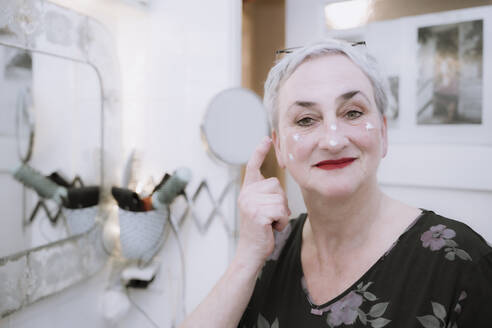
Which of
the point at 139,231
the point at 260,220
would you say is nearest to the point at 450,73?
the point at 260,220

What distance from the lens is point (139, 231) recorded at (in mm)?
1213

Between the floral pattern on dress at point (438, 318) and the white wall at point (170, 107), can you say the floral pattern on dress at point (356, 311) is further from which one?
the white wall at point (170, 107)

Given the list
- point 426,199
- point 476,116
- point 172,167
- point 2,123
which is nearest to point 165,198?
point 172,167

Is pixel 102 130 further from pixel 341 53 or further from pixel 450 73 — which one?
pixel 450 73

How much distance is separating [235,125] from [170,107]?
1.09 ft

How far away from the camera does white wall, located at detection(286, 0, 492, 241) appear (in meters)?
0.95

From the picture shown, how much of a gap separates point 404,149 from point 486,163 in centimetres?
20

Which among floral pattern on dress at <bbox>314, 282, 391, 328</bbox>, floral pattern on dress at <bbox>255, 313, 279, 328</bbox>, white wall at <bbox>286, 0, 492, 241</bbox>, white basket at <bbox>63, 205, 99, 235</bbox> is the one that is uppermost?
white wall at <bbox>286, 0, 492, 241</bbox>

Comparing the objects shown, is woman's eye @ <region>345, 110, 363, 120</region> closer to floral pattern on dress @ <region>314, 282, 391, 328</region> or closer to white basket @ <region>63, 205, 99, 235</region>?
floral pattern on dress @ <region>314, 282, 391, 328</region>

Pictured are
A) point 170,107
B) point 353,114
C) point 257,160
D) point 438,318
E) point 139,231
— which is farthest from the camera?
point 170,107

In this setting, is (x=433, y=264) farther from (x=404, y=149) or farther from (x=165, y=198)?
(x=165, y=198)

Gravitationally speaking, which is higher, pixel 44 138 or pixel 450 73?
pixel 450 73

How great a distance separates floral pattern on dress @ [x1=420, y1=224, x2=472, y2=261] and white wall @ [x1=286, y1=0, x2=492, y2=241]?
1.36 feet

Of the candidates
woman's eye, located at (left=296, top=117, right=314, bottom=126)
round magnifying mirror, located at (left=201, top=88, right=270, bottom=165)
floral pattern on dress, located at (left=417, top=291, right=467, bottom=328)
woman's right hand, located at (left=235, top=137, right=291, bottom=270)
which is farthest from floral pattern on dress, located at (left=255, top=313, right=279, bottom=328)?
round magnifying mirror, located at (left=201, top=88, right=270, bottom=165)
